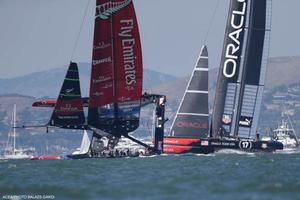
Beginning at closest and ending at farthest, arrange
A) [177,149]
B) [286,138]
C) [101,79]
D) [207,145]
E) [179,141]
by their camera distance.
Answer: [101,79], [207,145], [177,149], [179,141], [286,138]

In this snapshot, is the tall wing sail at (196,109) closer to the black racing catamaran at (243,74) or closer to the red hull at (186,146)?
the red hull at (186,146)

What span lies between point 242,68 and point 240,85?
1.45 m

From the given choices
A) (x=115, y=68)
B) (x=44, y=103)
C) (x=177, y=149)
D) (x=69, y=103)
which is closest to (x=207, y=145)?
(x=177, y=149)

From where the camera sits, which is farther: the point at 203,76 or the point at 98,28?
the point at 203,76

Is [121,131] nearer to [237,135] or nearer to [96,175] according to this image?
[237,135]

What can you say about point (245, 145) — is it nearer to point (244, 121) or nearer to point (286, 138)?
point (244, 121)

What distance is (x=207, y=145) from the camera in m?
92.6

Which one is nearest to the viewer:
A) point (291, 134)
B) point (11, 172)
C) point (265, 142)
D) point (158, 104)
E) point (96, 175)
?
point (96, 175)

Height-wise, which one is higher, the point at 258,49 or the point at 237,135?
the point at 258,49

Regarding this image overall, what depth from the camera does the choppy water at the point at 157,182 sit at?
44781 millimetres

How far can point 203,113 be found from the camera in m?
93.8

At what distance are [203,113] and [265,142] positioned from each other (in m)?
5.79

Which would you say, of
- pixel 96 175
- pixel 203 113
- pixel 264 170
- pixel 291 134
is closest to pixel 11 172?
pixel 96 175

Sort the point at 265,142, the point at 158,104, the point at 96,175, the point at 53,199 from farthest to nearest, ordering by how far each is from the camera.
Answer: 1. the point at 265,142
2. the point at 158,104
3. the point at 96,175
4. the point at 53,199
